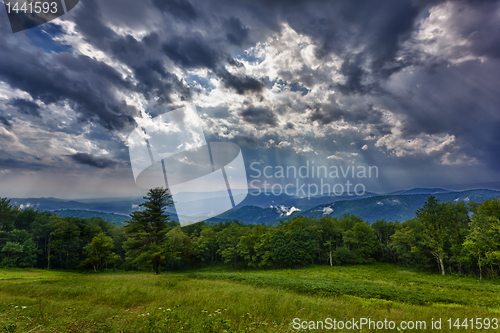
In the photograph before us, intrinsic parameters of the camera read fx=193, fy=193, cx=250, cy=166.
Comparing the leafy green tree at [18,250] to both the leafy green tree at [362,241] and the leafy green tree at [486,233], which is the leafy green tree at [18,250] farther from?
the leafy green tree at [486,233]

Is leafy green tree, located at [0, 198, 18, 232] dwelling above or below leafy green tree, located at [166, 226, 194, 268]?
above

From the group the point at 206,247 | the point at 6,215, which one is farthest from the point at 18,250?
the point at 206,247

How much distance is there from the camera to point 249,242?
5441 centimetres

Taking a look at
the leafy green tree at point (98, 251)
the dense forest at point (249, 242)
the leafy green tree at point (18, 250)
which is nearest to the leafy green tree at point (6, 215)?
the dense forest at point (249, 242)

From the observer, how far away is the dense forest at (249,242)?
Answer: 92.8 ft

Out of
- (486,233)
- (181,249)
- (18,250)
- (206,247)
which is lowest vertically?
(206,247)

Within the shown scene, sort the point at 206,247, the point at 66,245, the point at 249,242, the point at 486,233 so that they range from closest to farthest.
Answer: the point at 486,233, the point at 66,245, the point at 249,242, the point at 206,247

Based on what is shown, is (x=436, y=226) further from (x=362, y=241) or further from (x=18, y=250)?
(x=18, y=250)

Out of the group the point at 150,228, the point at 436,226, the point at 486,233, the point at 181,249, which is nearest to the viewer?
the point at 150,228

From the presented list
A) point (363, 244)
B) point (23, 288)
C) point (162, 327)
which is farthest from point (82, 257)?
point (363, 244)

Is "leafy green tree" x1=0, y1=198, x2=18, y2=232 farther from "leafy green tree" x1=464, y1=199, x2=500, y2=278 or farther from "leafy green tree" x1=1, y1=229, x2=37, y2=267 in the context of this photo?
"leafy green tree" x1=464, y1=199, x2=500, y2=278

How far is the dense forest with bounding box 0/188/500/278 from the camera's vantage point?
28.3 metres

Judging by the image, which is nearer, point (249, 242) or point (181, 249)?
point (181, 249)

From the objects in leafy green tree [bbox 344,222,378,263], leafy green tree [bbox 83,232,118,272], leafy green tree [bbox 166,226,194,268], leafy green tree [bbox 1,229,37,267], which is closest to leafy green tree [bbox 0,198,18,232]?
leafy green tree [bbox 1,229,37,267]
